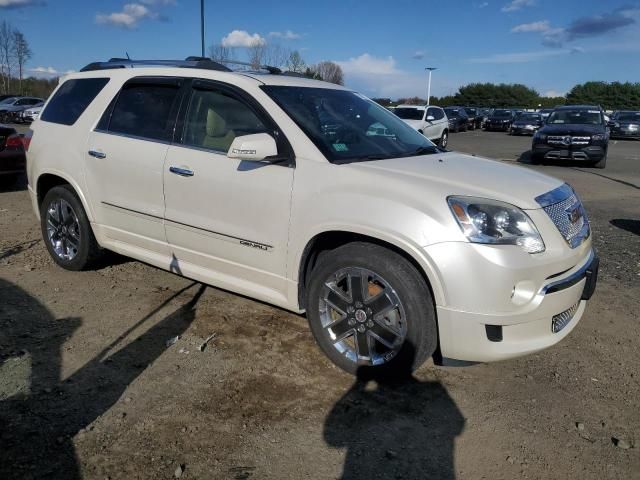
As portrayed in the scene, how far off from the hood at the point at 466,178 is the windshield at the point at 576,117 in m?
14.8

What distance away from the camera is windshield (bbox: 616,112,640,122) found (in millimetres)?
32312

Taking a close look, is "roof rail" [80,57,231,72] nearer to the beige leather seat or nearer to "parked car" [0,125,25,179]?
the beige leather seat

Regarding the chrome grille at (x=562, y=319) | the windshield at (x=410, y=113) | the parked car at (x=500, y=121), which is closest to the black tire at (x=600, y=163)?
the windshield at (x=410, y=113)

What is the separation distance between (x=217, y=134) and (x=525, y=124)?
1294 inches

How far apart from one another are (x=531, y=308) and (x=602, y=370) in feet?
3.57

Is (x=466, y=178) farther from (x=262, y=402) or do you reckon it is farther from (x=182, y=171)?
(x=182, y=171)

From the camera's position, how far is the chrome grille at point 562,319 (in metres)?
3.22

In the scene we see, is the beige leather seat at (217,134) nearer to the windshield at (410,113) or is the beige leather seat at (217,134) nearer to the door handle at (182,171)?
the door handle at (182,171)

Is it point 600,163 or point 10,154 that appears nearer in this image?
point 10,154

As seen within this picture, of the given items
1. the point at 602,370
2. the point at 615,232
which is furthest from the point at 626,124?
the point at 602,370

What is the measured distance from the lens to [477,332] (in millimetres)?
3035

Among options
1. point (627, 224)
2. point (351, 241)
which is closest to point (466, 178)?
point (351, 241)

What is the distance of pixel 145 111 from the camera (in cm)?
449

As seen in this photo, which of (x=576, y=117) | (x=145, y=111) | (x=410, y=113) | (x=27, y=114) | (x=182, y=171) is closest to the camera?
(x=182, y=171)
